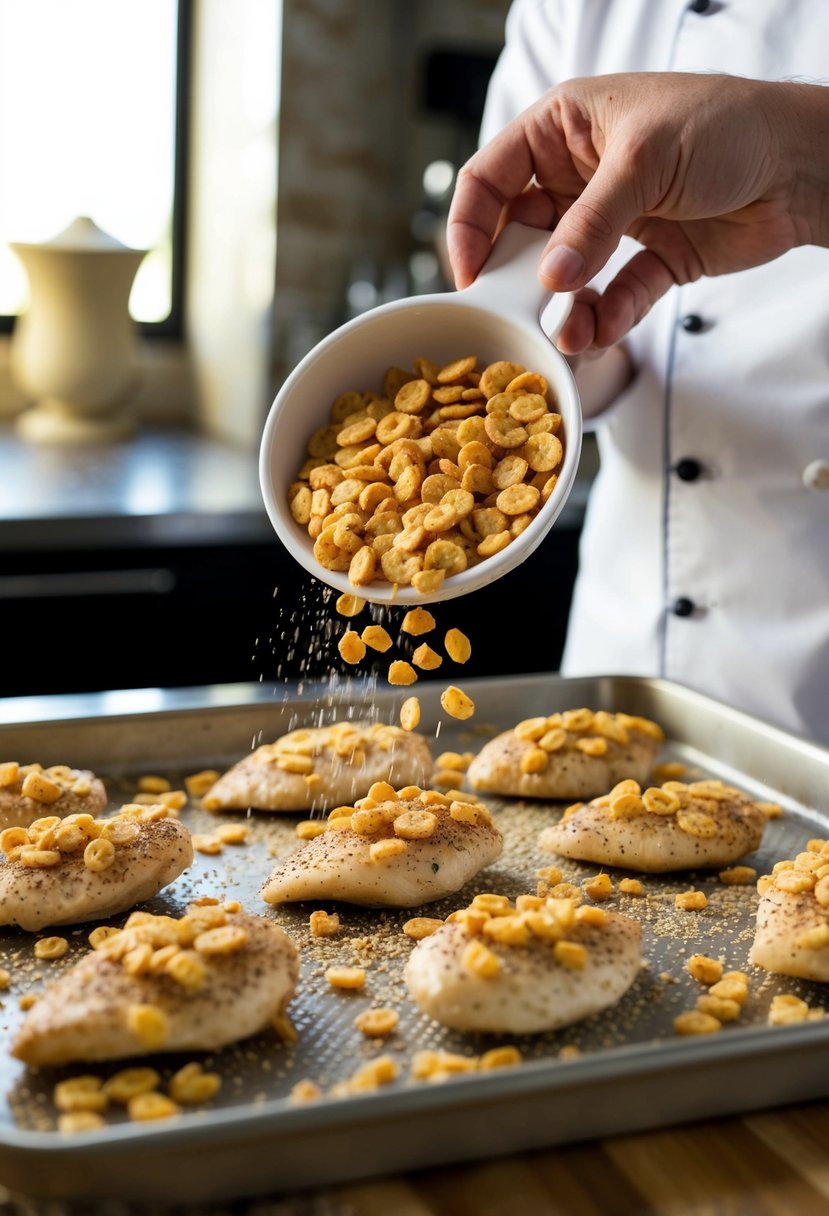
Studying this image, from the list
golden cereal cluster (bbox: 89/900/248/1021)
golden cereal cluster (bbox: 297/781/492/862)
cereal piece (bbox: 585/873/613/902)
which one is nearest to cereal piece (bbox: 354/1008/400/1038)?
golden cereal cluster (bbox: 89/900/248/1021)

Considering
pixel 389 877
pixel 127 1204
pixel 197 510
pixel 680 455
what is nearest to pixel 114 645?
pixel 197 510

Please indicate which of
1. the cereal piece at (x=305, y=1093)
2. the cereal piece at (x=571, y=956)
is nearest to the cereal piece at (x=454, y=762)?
the cereal piece at (x=571, y=956)

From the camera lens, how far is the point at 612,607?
6.32ft

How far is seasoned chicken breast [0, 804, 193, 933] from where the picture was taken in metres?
1.18

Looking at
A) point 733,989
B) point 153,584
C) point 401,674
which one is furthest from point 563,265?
point 153,584

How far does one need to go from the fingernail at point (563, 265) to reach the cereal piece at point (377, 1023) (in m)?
0.67

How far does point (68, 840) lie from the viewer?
1.23 m

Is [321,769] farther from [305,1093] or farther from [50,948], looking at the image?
[305,1093]

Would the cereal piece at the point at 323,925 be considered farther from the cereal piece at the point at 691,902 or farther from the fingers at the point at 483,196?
the fingers at the point at 483,196

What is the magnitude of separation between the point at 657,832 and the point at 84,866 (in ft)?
1.90

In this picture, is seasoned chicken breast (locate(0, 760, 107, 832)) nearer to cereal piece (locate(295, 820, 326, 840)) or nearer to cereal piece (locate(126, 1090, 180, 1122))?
cereal piece (locate(295, 820, 326, 840))

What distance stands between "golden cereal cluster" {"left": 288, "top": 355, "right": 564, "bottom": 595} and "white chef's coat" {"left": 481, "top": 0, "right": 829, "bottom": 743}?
1.67 ft

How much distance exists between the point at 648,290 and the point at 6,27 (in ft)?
7.80

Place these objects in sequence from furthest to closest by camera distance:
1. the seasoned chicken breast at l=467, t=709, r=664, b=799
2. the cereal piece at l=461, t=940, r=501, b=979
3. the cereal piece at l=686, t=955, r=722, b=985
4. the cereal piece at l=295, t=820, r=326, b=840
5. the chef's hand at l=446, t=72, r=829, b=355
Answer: the seasoned chicken breast at l=467, t=709, r=664, b=799 → the cereal piece at l=295, t=820, r=326, b=840 → the chef's hand at l=446, t=72, r=829, b=355 → the cereal piece at l=686, t=955, r=722, b=985 → the cereal piece at l=461, t=940, r=501, b=979
